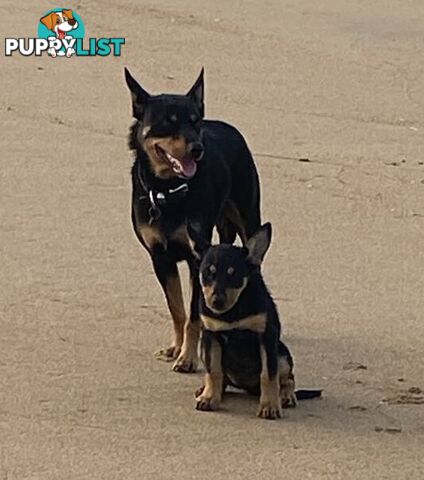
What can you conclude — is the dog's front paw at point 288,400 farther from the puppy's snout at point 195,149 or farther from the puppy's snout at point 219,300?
the puppy's snout at point 195,149

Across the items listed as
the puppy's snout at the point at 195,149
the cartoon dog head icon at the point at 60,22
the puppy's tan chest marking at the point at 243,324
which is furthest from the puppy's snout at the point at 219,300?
the cartoon dog head icon at the point at 60,22

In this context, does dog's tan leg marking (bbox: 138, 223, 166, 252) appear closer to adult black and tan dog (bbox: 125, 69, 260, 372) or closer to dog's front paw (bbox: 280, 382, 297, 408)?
adult black and tan dog (bbox: 125, 69, 260, 372)

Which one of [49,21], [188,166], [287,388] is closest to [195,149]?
[188,166]

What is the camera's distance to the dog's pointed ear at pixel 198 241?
6.93m

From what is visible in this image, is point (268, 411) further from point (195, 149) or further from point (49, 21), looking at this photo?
point (49, 21)

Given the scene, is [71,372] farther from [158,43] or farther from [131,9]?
[131,9]

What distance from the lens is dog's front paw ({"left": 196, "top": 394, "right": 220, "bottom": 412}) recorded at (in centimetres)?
686

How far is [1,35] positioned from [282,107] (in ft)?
11.2

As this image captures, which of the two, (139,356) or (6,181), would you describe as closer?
(139,356)

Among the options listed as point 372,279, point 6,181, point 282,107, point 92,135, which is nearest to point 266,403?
point 372,279

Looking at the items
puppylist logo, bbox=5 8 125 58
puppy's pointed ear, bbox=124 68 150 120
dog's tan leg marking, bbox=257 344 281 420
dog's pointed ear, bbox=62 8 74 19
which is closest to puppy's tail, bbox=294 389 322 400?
dog's tan leg marking, bbox=257 344 281 420

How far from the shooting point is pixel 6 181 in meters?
10.8

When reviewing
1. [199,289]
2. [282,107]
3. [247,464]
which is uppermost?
[282,107]

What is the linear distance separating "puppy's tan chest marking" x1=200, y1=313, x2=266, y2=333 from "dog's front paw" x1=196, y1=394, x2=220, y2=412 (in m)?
0.33
